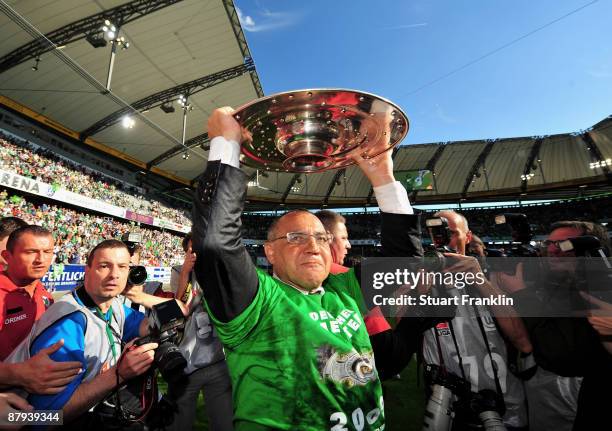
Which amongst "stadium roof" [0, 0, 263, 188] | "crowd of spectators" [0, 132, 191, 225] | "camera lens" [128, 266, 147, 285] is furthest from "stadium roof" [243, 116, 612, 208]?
"camera lens" [128, 266, 147, 285]

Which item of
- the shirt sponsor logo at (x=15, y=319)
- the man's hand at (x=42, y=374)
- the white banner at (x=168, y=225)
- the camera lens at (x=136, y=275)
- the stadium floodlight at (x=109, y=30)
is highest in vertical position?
the stadium floodlight at (x=109, y=30)

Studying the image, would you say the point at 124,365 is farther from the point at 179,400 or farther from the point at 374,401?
the point at 374,401

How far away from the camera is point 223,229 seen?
47.5 inches

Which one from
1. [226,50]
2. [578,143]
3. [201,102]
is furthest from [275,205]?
[578,143]

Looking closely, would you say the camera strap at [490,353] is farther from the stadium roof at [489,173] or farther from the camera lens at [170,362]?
the stadium roof at [489,173]

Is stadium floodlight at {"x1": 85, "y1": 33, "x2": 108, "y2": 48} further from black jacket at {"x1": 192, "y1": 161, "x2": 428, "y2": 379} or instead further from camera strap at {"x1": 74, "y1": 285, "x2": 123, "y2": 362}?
black jacket at {"x1": 192, "y1": 161, "x2": 428, "y2": 379}

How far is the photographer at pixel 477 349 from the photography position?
2.43m

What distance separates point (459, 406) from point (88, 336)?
293 centimetres

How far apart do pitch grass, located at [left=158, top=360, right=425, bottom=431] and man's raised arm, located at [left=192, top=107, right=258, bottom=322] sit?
153 inches

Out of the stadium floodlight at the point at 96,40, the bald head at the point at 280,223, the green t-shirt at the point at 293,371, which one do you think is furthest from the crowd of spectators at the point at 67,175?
the green t-shirt at the point at 293,371

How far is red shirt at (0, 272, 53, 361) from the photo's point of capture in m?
2.63

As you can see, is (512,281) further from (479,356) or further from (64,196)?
(64,196)

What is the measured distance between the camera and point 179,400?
271cm

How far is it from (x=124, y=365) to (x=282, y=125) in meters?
1.79
